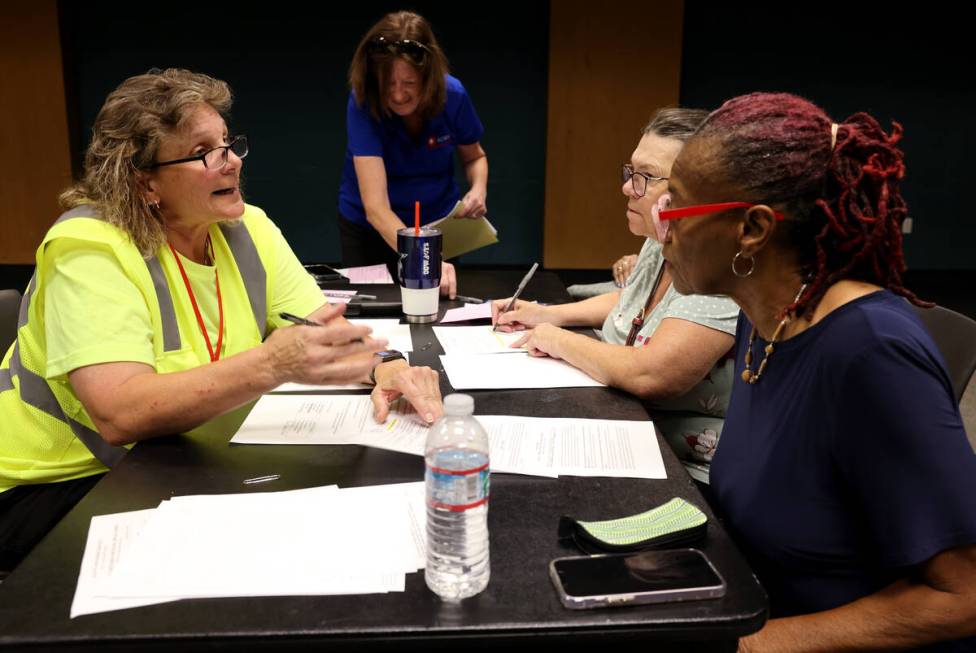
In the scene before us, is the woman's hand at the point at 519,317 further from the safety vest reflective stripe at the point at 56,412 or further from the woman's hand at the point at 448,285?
the safety vest reflective stripe at the point at 56,412

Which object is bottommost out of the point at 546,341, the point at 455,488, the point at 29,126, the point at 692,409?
the point at 692,409

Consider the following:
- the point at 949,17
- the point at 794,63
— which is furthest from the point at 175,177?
Answer: the point at 949,17

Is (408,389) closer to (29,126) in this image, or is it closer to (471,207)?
(471,207)

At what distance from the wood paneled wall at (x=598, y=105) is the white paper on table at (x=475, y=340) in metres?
3.46

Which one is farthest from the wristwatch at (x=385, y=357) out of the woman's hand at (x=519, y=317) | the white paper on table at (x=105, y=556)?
the white paper on table at (x=105, y=556)

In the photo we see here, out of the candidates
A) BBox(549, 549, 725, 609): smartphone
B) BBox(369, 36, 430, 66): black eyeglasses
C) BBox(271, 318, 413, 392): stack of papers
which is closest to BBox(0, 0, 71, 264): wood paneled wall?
BBox(369, 36, 430, 66): black eyeglasses

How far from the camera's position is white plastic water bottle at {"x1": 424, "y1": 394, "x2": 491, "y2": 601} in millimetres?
965

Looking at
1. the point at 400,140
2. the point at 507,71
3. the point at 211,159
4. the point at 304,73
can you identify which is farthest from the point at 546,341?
the point at 304,73

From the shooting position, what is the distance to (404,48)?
9.25 feet

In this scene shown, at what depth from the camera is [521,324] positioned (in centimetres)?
217

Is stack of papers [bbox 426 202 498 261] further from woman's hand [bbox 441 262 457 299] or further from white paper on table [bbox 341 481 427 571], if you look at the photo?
white paper on table [bbox 341 481 427 571]

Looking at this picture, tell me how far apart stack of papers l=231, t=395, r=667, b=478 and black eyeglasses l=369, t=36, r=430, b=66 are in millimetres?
1602

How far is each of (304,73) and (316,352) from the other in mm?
4480

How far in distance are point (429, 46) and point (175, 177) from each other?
143 cm
